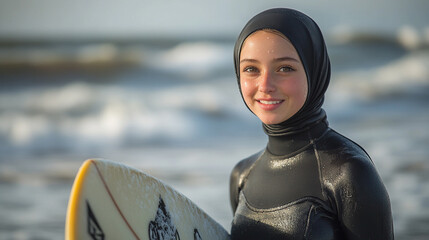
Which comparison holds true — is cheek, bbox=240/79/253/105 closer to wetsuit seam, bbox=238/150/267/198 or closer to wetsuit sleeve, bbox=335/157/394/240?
wetsuit seam, bbox=238/150/267/198

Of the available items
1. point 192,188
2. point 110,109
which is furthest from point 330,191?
point 110,109

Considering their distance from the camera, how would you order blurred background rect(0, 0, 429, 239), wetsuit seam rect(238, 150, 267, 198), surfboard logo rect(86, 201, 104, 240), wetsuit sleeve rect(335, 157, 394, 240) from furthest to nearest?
blurred background rect(0, 0, 429, 239) < wetsuit seam rect(238, 150, 267, 198) < wetsuit sleeve rect(335, 157, 394, 240) < surfboard logo rect(86, 201, 104, 240)

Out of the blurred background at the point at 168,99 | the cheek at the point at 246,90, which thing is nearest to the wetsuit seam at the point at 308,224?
the cheek at the point at 246,90

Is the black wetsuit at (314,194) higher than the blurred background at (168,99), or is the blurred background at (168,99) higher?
the blurred background at (168,99)

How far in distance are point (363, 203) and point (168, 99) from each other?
28.6ft

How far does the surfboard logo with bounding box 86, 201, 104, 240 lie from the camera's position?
4.44 ft

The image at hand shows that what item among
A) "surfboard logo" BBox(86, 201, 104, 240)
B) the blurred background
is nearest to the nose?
"surfboard logo" BBox(86, 201, 104, 240)

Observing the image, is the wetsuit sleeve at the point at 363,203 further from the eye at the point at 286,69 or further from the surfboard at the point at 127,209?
the surfboard at the point at 127,209

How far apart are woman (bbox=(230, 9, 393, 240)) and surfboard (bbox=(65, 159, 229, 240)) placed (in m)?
0.15

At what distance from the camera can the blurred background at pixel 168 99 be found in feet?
16.3

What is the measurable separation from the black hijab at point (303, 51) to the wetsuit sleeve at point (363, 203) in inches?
7.7

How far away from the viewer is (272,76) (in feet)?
5.13

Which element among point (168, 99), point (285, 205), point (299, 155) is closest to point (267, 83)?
point (299, 155)

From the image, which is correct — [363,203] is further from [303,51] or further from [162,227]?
[162,227]
